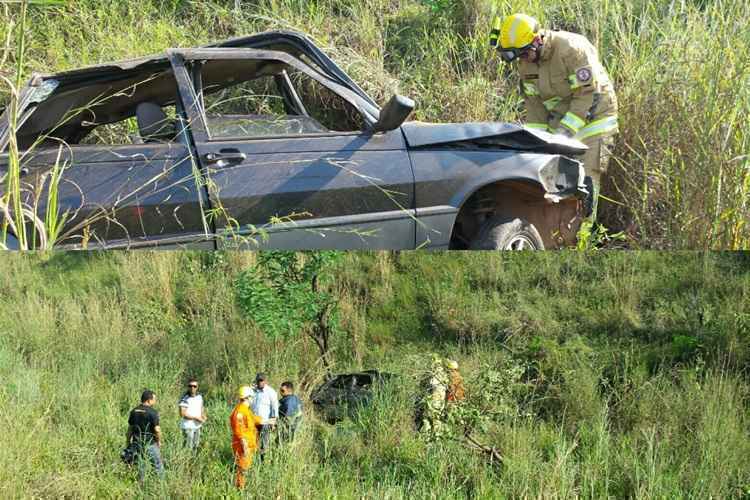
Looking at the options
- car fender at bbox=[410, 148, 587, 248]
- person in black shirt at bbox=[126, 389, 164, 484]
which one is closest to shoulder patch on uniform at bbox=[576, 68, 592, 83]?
car fender at bbox=[410, 148, 587, 248]

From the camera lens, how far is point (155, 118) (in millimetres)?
4027

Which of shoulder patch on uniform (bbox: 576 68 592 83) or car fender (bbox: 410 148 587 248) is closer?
car fender (bbox: 410 148 587 248)

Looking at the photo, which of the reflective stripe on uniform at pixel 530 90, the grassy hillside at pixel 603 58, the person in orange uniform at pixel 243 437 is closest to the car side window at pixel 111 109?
the grassy hillside at pixel 603 58

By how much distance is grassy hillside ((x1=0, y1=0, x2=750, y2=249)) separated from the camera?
402 centimetres

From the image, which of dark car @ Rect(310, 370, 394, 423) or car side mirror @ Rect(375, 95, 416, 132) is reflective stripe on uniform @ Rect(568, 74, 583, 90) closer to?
car side mirror @ Rect(375, 95, 416, 132)

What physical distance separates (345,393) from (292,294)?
0.49 meters

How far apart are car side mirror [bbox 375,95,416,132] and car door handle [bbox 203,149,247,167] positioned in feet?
2.05

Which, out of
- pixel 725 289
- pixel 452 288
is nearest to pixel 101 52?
pixel 452 288

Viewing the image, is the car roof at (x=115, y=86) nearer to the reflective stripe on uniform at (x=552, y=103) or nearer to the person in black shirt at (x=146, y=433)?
the person in black shirt at (x=146, y=433)

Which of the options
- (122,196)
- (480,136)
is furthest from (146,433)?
(480,136)

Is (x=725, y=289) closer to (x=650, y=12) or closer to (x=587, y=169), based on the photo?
(x=587, y=169)

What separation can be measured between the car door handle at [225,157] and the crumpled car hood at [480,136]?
761 mm

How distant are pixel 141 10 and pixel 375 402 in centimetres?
426

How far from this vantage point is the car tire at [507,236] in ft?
12.5
